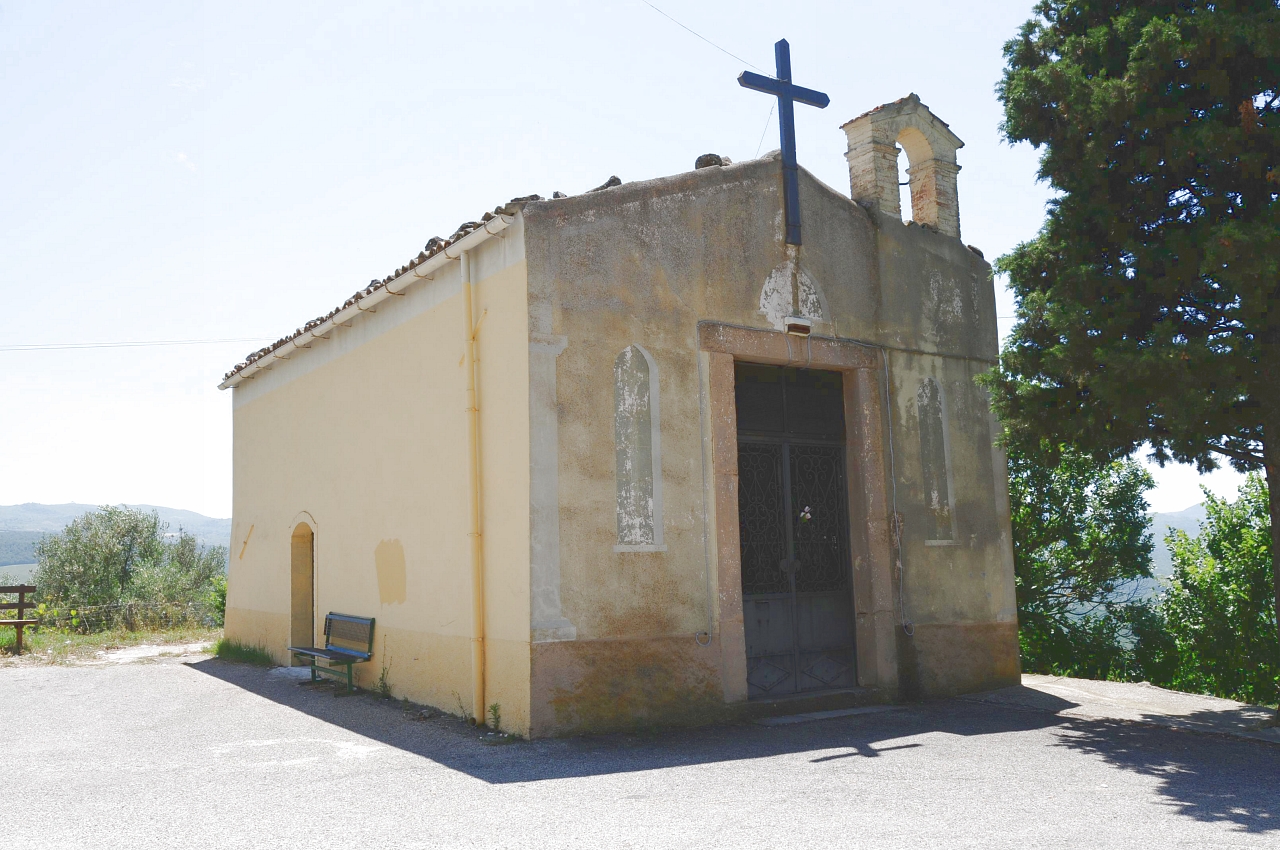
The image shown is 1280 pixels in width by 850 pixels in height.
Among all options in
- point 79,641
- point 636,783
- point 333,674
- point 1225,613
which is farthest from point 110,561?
point 1225,613

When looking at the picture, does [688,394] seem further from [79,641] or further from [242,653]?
[79,641]

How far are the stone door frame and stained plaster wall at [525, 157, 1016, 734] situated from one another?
0.11 meters

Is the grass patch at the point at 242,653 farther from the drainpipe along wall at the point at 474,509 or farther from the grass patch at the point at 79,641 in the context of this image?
the drainpipe along wall at the point at 474,509

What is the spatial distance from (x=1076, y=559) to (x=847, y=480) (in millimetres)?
7922

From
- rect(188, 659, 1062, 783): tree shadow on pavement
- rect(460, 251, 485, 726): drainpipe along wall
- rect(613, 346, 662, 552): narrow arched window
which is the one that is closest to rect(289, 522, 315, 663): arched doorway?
rect(188, 659, 1062, 783): tree shadow on pavement

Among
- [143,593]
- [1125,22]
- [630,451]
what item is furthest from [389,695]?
[143,593]

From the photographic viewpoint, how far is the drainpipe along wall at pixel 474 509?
7902 mm

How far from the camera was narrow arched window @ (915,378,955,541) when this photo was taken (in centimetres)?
977

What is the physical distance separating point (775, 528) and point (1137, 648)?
10.0m

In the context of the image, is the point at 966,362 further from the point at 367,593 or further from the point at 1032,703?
the point at 367,593

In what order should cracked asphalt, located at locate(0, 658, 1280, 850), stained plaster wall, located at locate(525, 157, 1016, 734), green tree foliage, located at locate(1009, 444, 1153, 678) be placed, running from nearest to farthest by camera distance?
cracked asphalt, located at locate(0, 658, 1280, 850) → stained plaster wall, located at locate(525, 157, 1016, 734) → green tree foliage, located at locate(1009, 444, 1153, 678)

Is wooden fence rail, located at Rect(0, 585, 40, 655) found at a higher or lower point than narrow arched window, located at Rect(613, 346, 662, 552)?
lower

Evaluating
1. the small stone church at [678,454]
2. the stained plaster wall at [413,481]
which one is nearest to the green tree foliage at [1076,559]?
the small stone church at [678,454]

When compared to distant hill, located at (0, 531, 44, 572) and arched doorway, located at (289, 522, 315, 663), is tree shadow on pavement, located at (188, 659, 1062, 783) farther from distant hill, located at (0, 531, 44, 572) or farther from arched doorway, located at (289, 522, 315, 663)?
distant hill, located at (0, 531, 44, 572)
